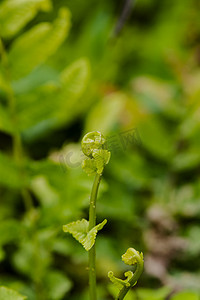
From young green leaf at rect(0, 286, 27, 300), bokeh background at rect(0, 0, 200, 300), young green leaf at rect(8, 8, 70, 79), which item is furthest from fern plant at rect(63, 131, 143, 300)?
young green leaf at rect(8, 8, 70, 79)

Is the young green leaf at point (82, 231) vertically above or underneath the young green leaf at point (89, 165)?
underneath

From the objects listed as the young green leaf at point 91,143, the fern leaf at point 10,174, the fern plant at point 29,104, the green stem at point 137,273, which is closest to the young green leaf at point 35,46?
the fern plant at point 29,104

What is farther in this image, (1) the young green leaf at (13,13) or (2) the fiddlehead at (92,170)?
(1) the young green leaf at (13,13)

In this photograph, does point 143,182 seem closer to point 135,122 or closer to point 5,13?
point 135,122

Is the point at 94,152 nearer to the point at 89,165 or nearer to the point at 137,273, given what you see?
the point at 89,165

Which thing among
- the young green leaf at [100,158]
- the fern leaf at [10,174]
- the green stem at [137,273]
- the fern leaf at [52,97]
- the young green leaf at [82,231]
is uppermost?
the fern leaf at [52,97]

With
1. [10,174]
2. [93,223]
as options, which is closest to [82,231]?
[93,223]

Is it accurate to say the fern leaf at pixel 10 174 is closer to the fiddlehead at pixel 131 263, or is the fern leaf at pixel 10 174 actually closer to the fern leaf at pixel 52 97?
the fern leaf at pixel 52 97
